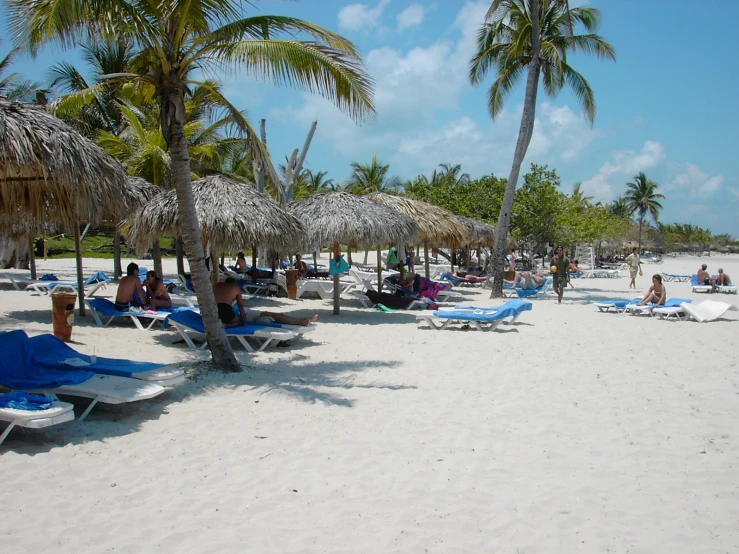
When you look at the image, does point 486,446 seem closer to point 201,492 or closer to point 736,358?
point 201,492

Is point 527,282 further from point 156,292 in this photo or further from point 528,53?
point 156,292

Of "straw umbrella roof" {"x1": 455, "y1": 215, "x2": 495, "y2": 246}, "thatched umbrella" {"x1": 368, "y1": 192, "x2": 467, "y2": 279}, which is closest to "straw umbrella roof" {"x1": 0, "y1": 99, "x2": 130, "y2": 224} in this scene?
"thatched umbrella" {"x1": 368, "y1": 192, "x2": 467, "y2": 279}

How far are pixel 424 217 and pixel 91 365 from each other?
1156 centimetres

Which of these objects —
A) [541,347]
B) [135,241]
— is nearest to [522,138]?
[541,347]

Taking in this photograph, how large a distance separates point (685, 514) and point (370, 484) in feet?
6.42

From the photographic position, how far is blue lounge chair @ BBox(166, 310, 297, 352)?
827 centimetres

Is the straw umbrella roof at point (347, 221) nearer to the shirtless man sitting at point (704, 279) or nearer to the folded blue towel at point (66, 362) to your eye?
the folded blue towel at point (66, 362)

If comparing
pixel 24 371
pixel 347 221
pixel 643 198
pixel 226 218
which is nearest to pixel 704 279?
pixel 347 221

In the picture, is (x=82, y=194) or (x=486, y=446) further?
(x=82, y=194)

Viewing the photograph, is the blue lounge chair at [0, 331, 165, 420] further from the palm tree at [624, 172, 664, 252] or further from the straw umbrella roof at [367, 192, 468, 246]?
the palm tree at [624, 172, 664, 252]

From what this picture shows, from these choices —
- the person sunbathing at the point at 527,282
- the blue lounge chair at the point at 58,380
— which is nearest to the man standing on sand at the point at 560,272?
the person sunbathing at the point at 527,282

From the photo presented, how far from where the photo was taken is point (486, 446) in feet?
15.8

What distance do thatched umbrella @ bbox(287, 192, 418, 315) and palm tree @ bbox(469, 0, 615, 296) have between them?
597 centimetres

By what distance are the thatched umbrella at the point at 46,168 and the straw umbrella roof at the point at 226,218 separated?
4.86 ft
